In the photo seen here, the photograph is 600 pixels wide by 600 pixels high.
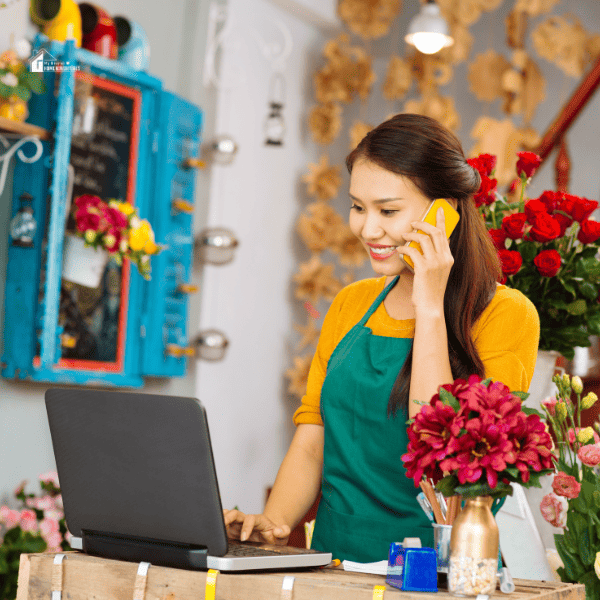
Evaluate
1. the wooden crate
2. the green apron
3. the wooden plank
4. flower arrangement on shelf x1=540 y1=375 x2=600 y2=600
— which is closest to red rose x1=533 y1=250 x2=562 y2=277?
flower arrangement on shelf x1=540 y1=375 x2=600 y2=600

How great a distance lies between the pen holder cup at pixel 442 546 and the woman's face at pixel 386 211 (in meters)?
0.51

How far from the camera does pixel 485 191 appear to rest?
1.80m

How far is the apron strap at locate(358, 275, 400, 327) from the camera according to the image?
5.11ft

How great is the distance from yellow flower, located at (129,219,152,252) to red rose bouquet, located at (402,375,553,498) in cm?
211

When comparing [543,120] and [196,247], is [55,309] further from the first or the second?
[543,120]

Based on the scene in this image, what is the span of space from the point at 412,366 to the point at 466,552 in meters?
0.44

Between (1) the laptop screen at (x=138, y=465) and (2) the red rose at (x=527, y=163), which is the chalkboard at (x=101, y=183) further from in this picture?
Result: (1) the laptop screen at (x=138, y=465)

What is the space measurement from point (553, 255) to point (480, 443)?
3.00ft

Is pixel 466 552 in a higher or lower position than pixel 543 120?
lower

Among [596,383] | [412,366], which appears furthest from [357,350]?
[596,383]

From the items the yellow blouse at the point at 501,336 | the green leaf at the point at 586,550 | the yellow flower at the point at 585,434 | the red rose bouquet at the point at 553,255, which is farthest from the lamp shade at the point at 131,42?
the green leaf at the point at 586,550

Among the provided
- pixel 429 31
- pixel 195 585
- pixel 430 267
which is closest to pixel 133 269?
pixel 429 31

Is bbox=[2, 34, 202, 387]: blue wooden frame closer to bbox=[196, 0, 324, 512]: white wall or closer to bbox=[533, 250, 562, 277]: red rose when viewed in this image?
bbox=[196, 0, 324, 512]: white wall

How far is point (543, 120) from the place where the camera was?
4387 millimetres
